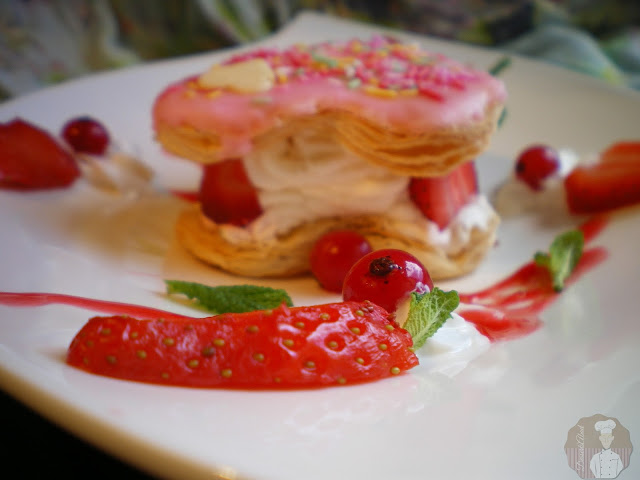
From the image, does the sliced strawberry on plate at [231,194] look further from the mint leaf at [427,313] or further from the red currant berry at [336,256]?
the mint leaf at [427,313]

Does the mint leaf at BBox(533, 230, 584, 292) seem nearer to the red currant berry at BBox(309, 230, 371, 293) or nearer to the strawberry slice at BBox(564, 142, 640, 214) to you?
the strawberry slice at BBox(564, 142, 640, 214)

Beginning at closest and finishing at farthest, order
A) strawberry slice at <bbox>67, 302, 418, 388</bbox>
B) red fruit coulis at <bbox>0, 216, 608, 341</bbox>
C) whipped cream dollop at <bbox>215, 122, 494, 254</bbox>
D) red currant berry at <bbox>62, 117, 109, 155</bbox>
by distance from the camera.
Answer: strawberry slice at <bbox>67, 302, 418, 388</bbox> → red fruit coulis at <bbox>0, 216, 608, 341</bbox> → whipped cream dollop at <bbox>215, 122, 494, 254</bbox> → red currant berry at <bbox>62, 117, 109, 155</bbox>

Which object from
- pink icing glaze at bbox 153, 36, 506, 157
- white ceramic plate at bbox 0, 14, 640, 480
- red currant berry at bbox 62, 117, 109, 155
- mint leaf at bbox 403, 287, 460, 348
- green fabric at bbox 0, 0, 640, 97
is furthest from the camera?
green fabric at bbox 0, 0, 640, 97

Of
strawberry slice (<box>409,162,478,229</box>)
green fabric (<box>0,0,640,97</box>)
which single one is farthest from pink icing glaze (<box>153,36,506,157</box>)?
green fabric (<box>0,0,640,97</box>)

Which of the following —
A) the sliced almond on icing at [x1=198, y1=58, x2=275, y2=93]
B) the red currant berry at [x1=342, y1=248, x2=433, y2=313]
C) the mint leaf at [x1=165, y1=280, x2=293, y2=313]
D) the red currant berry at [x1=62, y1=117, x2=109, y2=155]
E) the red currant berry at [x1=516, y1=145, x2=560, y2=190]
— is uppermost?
the sliced almond on icing at [x1=198, y1=58, x2=275, y2=93]

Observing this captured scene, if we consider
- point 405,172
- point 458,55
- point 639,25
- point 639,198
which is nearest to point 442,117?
point 405,172

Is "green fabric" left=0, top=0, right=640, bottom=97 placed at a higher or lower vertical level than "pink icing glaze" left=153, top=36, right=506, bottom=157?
lower

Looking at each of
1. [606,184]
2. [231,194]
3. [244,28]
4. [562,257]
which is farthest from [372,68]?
[244,28]

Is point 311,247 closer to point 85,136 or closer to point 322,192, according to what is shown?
point 322,192
